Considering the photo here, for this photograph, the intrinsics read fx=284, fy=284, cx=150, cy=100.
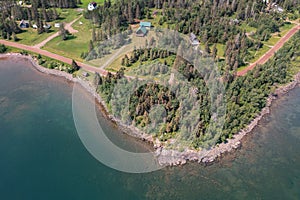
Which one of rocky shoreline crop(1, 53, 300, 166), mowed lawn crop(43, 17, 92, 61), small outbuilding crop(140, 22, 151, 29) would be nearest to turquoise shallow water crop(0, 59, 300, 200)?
rocky shoreline crop(1, 53, 300, 166)

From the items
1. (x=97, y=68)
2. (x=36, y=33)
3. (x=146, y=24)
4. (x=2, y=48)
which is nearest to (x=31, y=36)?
(x=36, y=33)

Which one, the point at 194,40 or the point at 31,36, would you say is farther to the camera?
the point at 31,36

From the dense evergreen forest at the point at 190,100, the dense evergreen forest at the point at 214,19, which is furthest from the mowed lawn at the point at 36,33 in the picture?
the dense evergreen forest at the point at 190,100

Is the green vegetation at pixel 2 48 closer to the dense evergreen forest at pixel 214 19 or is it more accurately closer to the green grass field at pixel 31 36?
the green grass field at pixel 31 36

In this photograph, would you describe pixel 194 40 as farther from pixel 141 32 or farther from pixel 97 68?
pixel 97 68

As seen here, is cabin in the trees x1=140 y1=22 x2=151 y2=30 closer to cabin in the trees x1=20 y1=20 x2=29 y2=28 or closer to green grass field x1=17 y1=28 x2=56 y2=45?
green grass field x1=17 y1=28 x2=56 y2=45

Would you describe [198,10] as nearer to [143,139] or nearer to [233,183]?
[143,139]
